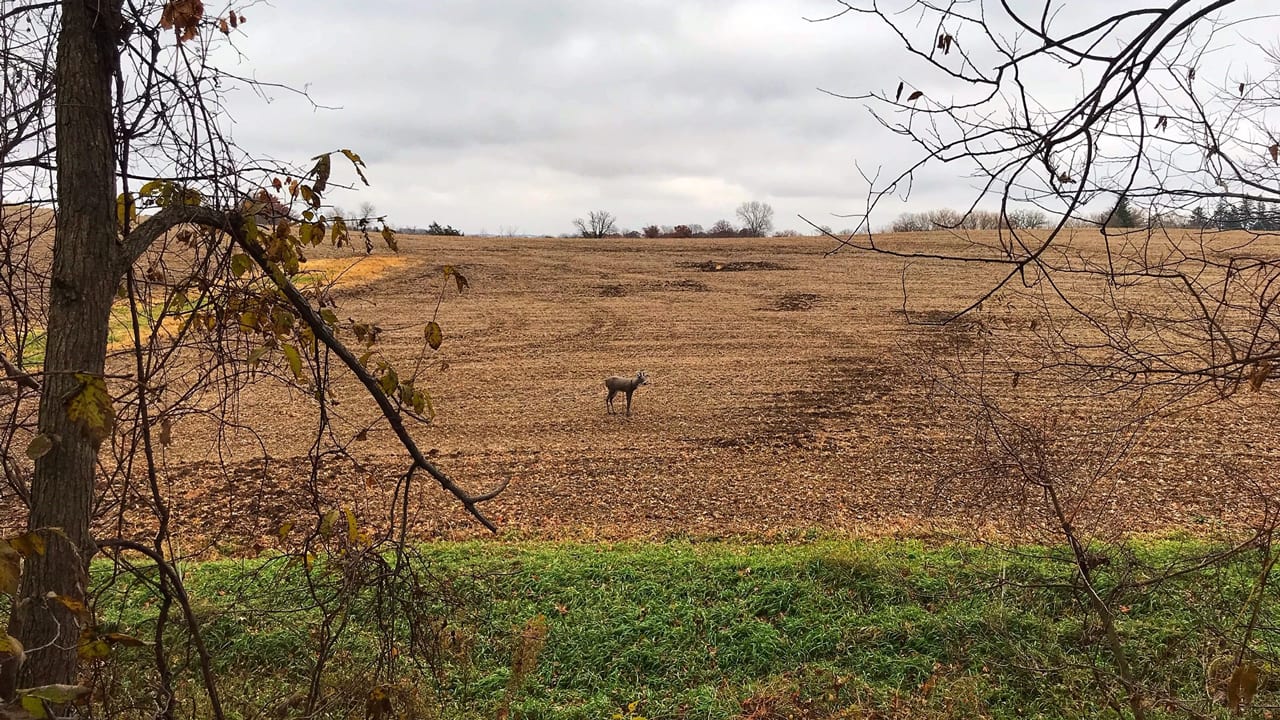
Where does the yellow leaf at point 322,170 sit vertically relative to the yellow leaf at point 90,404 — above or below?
above

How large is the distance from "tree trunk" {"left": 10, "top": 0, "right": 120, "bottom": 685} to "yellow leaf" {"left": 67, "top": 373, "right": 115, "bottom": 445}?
0.50 metres

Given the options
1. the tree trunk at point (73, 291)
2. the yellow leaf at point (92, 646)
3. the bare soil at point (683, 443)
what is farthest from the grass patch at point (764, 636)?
the yellow leaf at point (92, 646)

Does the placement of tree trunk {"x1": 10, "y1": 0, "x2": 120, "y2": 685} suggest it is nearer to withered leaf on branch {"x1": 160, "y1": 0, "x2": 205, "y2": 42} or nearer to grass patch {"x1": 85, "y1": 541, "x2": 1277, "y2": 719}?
withered leaf on branch {"x1": 160, "y1": 0, "x2": 205, "y2": 42}

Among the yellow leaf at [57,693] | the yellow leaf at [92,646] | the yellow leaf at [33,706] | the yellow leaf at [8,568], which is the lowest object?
the yellow leaf at [92,646]

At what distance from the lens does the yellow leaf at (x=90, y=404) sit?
1.39 m

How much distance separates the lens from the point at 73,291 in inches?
72.7

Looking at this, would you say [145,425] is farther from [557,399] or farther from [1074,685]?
[557,399]

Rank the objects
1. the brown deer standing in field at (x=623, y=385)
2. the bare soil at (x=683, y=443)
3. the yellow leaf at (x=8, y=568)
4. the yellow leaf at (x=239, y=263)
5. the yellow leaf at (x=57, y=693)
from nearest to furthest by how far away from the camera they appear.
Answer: the yellow leaf at (x=57, y=693) < the yellow leaf at (x=8, y=568) < the yellow leaf at (x=239, y=263) < the bare soil at (x=683, y=443) < the brown deer standing in field at (x=623, y=385)

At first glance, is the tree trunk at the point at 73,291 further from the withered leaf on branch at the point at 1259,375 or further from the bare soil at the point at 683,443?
the withered leaf on branch at the point at 1259,375

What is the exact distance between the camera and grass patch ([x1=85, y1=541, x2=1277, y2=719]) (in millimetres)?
4480

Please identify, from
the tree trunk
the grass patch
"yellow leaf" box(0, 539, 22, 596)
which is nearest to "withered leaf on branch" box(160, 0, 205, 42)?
the tree trunk

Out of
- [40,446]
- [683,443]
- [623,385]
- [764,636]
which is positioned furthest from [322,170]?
[623,385]

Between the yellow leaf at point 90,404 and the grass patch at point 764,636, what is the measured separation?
2.81 m

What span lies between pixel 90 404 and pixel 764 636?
456 centimetres
